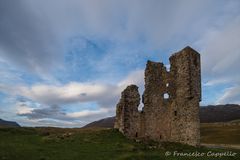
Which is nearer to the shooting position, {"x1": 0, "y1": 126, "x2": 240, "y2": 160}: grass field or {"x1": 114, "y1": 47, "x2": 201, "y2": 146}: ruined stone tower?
{"x1": 0, "y1": 126, "x2": 240, "y2": 160}: grass field

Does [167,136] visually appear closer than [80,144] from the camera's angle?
No

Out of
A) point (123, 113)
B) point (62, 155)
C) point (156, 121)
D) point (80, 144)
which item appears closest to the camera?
point (62, 155)

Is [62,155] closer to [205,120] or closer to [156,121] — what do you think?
[156,121]

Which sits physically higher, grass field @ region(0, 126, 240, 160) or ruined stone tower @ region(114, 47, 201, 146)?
ruined stone tower @ region(114, 47, 201, 146)

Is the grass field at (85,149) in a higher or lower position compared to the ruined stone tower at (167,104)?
lower

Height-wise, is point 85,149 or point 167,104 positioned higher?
point 167,104

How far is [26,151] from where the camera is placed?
25062mm

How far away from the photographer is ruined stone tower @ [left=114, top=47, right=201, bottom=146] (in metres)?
35.8

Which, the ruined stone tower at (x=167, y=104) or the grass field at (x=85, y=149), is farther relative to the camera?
the ruined stone tower at (x=167, y=104)

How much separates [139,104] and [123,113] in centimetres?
256

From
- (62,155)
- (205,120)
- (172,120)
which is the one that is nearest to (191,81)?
(172,120)

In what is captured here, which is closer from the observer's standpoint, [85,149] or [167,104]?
[85,149]

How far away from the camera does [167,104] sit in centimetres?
3775

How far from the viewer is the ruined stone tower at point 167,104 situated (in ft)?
118
